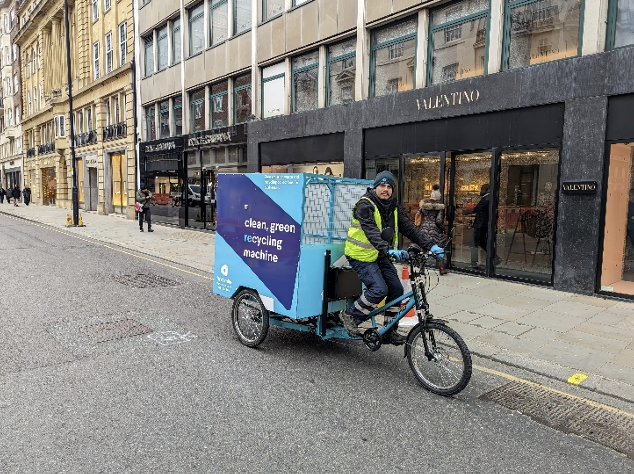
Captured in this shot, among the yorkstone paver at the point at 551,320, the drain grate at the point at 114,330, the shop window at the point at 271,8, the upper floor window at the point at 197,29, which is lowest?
the yorkstone paver at the point at 551,320

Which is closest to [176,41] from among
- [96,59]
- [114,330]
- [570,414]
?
[96,59]

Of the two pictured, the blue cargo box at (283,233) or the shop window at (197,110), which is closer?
the blue cargo box at (283,233)

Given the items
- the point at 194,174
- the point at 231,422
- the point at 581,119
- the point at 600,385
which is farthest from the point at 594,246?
the point at 194,174

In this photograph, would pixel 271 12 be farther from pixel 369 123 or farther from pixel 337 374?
pixel 337 374

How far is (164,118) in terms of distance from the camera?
23141 mm

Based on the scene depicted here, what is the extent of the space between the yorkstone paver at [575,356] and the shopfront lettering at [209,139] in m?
14.9

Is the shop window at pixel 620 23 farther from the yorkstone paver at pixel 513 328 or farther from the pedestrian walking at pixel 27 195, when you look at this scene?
the pedestrian walking at pixel 27 195

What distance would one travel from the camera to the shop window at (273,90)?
1580 centimetres

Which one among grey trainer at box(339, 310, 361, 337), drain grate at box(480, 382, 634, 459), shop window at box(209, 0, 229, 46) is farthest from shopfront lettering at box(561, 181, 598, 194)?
shop window at box(209, 0, 229, 46)

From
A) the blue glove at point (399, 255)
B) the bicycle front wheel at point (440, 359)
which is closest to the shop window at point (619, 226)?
the bicycle front wheel at point (440, 359)

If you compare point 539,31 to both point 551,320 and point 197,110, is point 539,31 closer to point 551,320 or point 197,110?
point 551,320

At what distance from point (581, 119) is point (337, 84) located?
23.8ft

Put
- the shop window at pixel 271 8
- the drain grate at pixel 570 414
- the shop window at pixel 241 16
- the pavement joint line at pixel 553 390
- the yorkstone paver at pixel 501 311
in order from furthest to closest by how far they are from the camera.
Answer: the shop window at pixel 241 16 < the shop window at pixel 271 8 < the yorkstone paver at pixel 501 311 < the pavement joint line at pixel 553 390 < the drain grate at pixel 570 414

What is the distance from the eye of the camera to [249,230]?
5.32 metres
